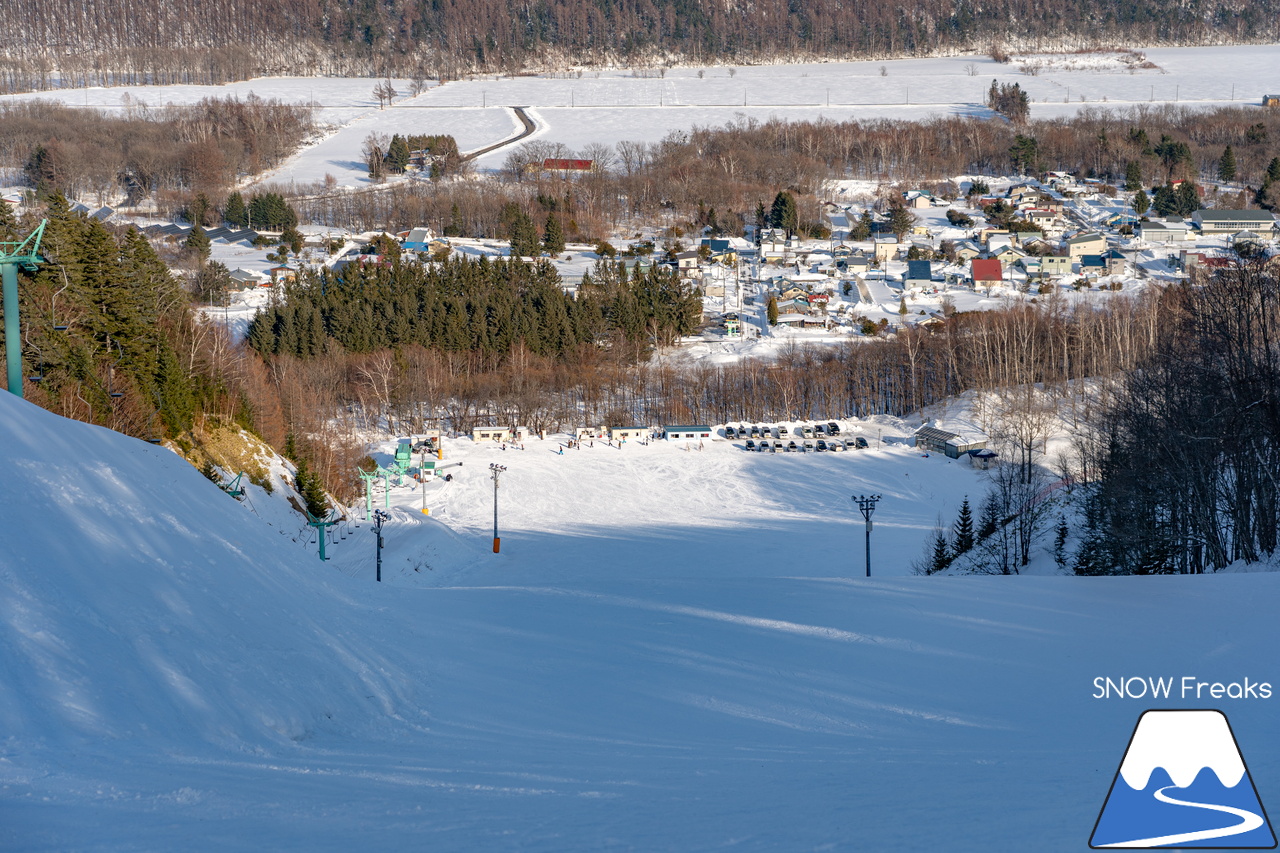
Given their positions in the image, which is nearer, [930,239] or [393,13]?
[930,239]

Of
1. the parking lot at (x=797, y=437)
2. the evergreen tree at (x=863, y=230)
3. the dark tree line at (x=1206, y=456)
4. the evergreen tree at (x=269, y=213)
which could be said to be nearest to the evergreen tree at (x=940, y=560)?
the dark tree line at (x=1206, y=456)

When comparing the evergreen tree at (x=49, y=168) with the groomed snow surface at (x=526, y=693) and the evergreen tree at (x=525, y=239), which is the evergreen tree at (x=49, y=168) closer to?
the evergreen tree at (x=525, y=239)

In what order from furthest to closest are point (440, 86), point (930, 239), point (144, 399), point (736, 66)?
point (736, 66) → point (440, 86) → point (930, 239) → point (144, 399)

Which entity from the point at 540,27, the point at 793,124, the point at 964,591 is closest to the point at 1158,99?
the point at 793,124

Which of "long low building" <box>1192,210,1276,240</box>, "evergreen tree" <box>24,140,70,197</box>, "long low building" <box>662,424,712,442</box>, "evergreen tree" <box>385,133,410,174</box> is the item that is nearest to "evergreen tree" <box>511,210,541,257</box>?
"evergreen tree" <box>385,133,410,174</box>

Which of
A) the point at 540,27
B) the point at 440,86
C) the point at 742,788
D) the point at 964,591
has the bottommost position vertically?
the point at 964,591

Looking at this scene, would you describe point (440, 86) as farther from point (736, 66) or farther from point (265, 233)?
point (265, 233)
